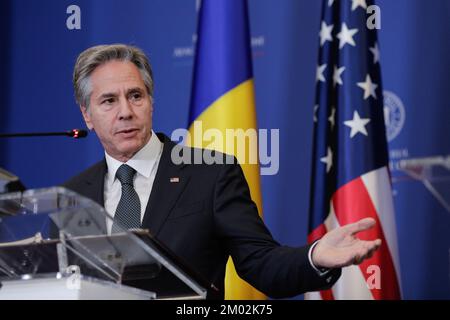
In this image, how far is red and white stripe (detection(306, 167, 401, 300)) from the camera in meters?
3.73

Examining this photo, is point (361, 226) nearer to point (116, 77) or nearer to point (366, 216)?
point (116, 77)

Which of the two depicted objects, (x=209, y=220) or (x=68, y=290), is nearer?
(x=68, y=290)

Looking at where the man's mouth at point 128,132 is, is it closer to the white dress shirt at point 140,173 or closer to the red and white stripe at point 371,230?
the white dress shirt at point 140,173

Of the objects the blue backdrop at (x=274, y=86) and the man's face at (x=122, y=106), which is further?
the blue backdrop at (x=274, y=86)

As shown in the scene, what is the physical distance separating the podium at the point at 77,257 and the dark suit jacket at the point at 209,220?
498 millimetres

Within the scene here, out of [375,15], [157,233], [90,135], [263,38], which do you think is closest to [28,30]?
[90,135]

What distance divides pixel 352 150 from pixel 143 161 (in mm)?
1393

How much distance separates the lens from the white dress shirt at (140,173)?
107 inches

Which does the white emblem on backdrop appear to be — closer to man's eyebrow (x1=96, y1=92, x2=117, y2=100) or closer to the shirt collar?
the shirt collar

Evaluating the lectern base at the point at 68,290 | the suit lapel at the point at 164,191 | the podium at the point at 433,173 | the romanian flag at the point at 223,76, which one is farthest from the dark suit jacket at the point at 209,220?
the podium at the point at 433,173

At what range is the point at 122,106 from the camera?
109 inches

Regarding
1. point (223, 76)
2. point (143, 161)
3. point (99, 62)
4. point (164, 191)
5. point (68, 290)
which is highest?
point (223, 76)

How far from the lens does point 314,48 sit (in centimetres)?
445

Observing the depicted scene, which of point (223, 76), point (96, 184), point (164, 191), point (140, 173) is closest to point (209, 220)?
point (164, 191)
